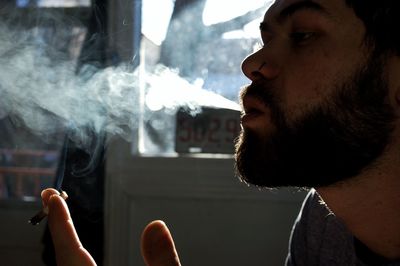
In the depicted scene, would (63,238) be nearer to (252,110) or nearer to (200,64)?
(252,110)

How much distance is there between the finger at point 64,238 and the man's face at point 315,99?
0.37m

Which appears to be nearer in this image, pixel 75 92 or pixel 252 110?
pixel 252 110

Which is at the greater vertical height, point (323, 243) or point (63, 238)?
point (63, 238)

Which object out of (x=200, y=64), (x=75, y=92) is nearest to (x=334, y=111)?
(x=75, y=92)

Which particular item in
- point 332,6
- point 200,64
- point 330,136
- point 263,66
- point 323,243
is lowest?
point 200,64

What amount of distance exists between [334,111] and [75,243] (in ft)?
1.68

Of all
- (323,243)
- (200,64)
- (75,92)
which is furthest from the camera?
(200,64)

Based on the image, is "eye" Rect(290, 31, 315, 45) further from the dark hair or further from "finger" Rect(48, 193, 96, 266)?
"finger" Rect(48, 193, 96, 266)

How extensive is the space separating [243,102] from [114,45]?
1.11m

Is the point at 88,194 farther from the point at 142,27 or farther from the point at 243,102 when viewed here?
the point at 243,102

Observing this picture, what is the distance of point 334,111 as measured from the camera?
0.96m

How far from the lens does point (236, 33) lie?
2150 mm

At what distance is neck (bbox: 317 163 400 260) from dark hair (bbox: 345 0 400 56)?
0.74 ft

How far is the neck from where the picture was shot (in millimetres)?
977
